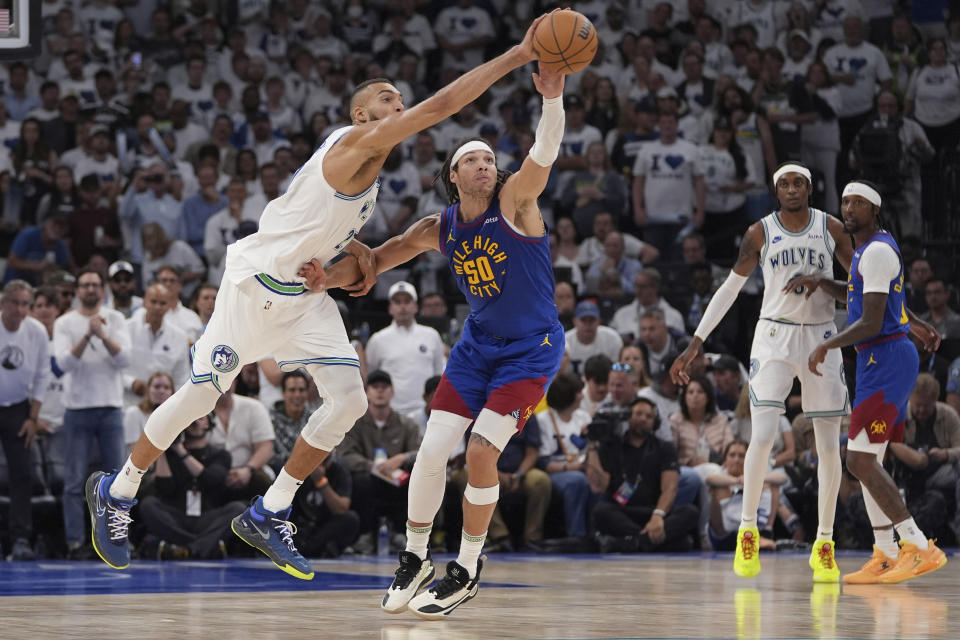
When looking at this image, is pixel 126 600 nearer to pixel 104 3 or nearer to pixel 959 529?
pixel 959 529

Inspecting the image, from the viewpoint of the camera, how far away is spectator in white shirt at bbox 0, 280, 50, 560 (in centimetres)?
1155

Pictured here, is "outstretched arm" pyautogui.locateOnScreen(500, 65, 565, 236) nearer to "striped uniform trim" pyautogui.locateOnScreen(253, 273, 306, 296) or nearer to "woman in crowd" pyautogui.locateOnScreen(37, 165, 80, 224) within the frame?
"striped uniform trim" pyautogui.locateOnScreen(253, 273, 306, 296)

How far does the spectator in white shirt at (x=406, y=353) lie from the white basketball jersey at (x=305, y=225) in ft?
19.3

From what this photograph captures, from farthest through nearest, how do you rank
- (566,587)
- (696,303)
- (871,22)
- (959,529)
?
(871,22) < (696,303) < (959,529) < (566,587)

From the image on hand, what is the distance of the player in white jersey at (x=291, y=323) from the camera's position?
7164 millimetres

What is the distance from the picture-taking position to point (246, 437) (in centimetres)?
1202

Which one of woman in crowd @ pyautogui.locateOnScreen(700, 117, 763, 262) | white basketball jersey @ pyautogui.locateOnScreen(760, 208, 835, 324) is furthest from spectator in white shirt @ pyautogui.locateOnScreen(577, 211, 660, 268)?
white basketball jersey @ pyautogui.locateOnScreen(760, 208, 835, 324)

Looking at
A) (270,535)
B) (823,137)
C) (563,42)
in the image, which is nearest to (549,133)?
(563,42)

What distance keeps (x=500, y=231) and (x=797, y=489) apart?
265 inches

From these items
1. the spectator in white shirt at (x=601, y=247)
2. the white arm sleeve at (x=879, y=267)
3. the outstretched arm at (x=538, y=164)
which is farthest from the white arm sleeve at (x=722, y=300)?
the spectator in white shirt at (x=601, y=247)

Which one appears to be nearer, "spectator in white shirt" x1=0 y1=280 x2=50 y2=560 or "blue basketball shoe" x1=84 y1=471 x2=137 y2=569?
"blue basketball shoe" x1=84 y1=471 x2=137 y2=569

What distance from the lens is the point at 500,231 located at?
717cm

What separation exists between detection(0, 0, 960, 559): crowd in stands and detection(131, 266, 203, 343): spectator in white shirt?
32 mm

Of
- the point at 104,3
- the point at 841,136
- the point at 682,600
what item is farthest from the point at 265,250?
the point at 104,3
